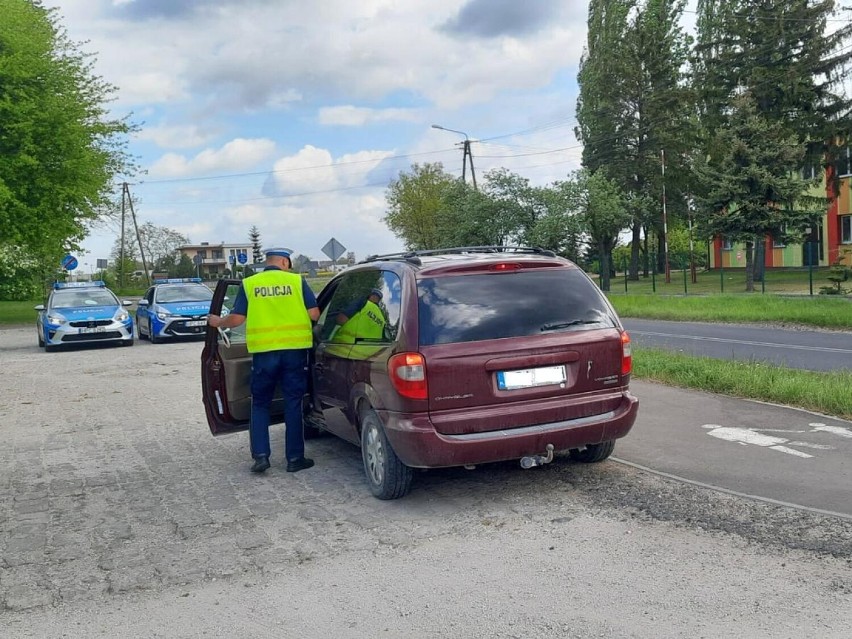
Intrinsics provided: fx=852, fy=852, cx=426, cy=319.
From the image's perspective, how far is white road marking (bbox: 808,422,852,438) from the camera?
7242 millimetres

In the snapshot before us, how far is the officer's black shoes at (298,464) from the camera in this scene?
22.6 ft

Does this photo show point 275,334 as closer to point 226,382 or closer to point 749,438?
point 226,382

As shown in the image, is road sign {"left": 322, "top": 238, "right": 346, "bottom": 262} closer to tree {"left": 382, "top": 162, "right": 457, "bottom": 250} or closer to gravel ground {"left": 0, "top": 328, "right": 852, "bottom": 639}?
gravel ground {"left": 0, "top": 328, "right": 852, "bottom": 639}

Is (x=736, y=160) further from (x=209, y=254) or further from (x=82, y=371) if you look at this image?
(x=209, y=254)

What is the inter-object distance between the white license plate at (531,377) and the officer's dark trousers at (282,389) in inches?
72.6

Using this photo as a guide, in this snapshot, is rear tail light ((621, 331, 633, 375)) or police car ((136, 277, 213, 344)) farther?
police car ((136, 277, 213, 344))

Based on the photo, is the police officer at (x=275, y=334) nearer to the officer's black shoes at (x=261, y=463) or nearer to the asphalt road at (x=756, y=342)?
the officer's black shoes at (x=261, y=463)

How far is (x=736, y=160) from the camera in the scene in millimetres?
34000

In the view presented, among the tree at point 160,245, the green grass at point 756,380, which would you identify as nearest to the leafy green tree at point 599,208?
the green grass at point 756,380

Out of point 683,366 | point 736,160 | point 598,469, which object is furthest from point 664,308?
point 598,469

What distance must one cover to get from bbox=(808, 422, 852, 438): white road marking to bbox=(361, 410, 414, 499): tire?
389 centimetres

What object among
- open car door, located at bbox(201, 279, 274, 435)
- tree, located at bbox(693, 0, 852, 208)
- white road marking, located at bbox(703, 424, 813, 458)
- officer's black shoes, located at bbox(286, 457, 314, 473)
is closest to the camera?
white road marking, located at bbox(703, 424, 813, 458)

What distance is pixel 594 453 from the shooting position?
650 centimetres

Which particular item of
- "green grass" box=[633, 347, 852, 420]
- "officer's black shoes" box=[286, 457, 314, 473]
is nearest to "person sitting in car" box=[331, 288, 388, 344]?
"officer's black shoes" box=[286, 457, 314, 473]
